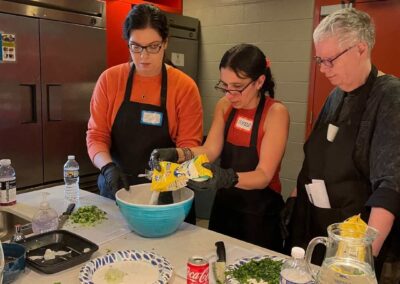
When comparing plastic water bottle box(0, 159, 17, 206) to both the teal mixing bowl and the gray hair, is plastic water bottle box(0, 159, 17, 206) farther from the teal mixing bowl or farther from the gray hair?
the gray hair

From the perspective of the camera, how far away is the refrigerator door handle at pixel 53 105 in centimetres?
276

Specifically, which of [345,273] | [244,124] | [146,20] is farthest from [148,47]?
[345,273]

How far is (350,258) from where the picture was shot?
832 millimetres

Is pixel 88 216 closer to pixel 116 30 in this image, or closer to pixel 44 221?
pixel 44 221

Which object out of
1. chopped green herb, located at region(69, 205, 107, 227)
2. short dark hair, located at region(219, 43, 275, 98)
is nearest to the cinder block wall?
short dark hair, located at region(219, 43, 275, 98)

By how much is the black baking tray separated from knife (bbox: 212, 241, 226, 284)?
1.33 ft

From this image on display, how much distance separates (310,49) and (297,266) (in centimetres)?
271

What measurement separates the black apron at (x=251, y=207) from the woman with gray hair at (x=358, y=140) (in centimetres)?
26

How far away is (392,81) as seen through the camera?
138 cm

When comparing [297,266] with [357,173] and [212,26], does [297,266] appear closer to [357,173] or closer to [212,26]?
[357,173]

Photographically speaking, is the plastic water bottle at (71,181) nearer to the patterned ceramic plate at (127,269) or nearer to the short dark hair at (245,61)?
the patterned ceramic plate at (127,269)

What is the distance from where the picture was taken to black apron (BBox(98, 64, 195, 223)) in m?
1.98

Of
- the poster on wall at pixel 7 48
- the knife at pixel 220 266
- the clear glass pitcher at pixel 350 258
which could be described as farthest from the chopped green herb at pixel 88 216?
the poster on wall at pixel 7 48

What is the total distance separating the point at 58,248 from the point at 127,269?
1.00 ft
